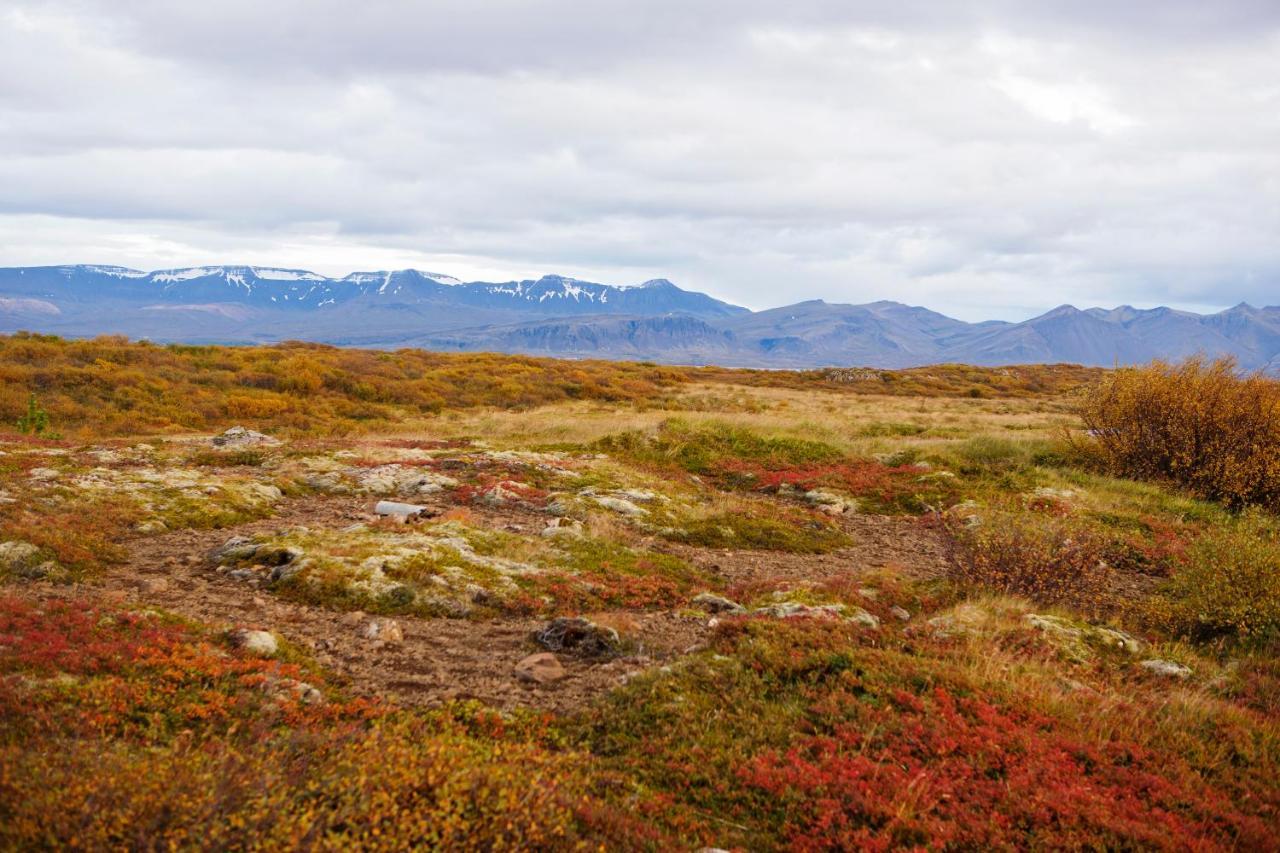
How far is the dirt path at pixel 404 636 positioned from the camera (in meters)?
8.08

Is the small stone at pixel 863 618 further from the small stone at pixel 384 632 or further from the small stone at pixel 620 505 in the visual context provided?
the small stone at pixel 620 505

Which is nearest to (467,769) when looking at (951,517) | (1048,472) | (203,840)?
(203,840)

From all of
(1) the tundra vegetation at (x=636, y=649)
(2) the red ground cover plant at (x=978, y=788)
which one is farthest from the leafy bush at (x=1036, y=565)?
(2) the red ground cover plant at (x=978, y=788)

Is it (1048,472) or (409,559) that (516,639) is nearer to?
(409,559)

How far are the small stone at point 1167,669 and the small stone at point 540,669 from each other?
26.5 feet

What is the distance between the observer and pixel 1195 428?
71.7 feet

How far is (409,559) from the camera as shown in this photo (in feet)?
38.7

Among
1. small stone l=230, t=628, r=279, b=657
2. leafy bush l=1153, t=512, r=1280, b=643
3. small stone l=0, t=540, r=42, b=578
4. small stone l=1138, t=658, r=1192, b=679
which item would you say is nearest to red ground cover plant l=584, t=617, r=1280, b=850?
small stone l=1138, t=658, r=1192, b=679

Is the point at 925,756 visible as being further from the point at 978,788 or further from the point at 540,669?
the point at 540,669

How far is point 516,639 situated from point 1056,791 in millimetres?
6883

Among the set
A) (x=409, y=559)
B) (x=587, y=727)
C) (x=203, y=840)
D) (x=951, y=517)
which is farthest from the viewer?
(x=951, y=517)

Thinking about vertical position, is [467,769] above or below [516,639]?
above

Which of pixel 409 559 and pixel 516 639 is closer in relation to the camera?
pixel 516 639

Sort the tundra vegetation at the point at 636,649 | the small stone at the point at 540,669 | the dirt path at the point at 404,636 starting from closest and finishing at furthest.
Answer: the tundra vegetation at the point at 636,649
the dirt path at the point at 404,636
the small stone at the point at 540,669
